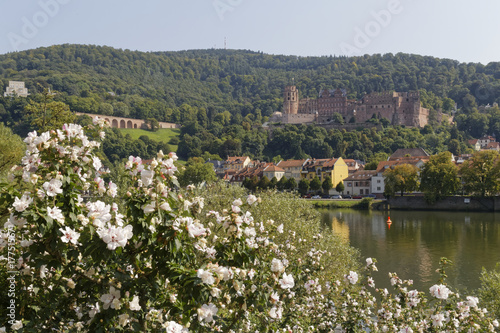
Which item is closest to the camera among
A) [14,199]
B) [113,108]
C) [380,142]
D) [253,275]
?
[14,199]

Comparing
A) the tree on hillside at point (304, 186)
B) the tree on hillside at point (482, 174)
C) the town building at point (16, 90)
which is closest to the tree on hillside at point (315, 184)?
the tree on hillside at point (304, 186)

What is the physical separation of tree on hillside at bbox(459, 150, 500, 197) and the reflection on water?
4537mm

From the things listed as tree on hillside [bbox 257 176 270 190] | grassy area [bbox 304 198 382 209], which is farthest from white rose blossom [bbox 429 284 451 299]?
tree on hillside [bbox 257 176 270 190]

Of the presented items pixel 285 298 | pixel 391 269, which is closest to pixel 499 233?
pixel 391 269

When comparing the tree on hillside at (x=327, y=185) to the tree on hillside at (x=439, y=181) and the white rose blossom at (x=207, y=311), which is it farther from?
the white rose blossom at (x=207, y=311)

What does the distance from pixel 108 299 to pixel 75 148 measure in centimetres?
122

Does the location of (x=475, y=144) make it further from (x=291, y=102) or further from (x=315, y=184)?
(x=315, y=184)

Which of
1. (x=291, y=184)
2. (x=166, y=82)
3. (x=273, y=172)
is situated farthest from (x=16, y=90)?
(x=166, y=82)

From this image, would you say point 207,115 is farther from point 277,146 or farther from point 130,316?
point 130,316

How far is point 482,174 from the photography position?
179 ft

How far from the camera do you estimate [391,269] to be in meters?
23.6

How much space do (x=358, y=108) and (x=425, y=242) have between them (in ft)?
340

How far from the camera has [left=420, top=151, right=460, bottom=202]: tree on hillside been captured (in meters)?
55.7

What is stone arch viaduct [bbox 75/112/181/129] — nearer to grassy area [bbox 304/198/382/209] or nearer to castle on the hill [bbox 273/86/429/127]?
castle on the hill [bbox 273/86/429/127]
